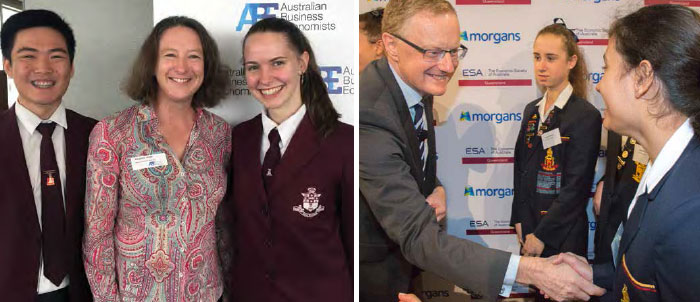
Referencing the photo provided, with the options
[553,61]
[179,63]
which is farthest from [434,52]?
[553,61]

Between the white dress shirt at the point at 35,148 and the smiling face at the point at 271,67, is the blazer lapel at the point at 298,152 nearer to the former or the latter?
the smiling face at the point at 271,67

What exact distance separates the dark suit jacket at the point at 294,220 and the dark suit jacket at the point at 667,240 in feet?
2.69

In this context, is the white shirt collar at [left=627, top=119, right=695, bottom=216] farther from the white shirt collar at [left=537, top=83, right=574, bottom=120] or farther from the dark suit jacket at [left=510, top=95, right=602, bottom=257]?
the white shirt collar at [left=537, top=83, right=574, bottom=120]

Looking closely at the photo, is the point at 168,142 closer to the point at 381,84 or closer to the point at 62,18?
the point at 62,18

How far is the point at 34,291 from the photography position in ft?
4.96

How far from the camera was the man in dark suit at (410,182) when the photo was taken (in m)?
2.13

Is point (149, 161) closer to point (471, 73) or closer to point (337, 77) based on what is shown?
point (337, 77)

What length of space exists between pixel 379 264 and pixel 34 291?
1.44 meters

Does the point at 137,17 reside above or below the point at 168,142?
above

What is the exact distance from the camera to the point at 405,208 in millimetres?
2217

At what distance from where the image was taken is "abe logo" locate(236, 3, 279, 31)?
160 centimetres

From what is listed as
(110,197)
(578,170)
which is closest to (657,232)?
(110,197)

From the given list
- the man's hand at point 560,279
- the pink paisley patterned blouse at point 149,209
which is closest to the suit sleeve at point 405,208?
the man's hand at point 560,279

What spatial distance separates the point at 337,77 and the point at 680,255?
104cm
